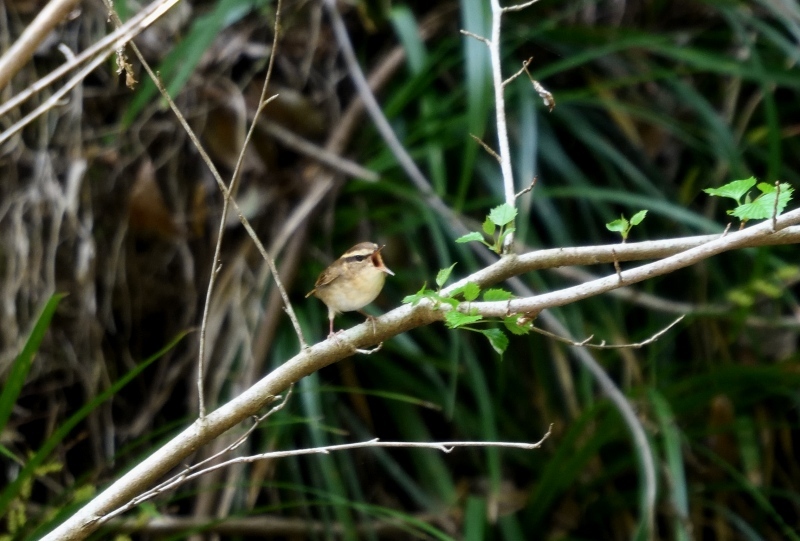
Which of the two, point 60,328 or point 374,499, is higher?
point 60,328

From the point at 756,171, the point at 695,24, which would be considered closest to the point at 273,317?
the point at 756,171

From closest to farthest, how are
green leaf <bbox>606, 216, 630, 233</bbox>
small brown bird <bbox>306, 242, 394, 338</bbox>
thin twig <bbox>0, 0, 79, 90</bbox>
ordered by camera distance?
1. thin twig <bbox>0, 0, 79, 90</bbox>
2. green leaf <bbox>606, 216, 630, 233</bbox>
3. small brown bird <bbox>306, 242, 394, 338</bbox>

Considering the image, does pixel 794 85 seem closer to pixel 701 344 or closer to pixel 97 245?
pixel 701 344

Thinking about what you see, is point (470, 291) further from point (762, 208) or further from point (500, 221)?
point (762, 208)

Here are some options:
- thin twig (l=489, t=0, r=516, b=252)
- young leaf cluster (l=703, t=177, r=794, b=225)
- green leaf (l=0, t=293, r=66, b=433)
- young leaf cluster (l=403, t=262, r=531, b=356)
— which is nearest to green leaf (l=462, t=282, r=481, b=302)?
young leaf cluster (l=403, t=262, r=531, b=356)

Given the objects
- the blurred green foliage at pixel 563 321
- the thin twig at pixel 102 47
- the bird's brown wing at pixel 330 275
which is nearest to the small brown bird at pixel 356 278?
the bird's brown wing at pixel 330 275

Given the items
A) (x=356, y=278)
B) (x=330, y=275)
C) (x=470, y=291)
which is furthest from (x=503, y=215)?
(x=330, y=275)

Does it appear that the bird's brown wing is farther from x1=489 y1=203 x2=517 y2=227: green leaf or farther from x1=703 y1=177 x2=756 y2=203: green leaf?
x1=703 y1=177 x2=756 y2=203: green leaf
